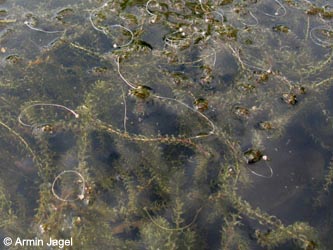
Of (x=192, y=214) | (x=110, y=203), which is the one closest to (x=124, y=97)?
(x=110, y=203)

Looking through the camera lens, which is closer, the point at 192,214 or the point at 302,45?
the point at 192,214

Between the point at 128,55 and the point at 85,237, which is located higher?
the point at 128,55

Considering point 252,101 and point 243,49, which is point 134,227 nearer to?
point 252,101

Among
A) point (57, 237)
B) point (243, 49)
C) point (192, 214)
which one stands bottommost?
point (57, 237)

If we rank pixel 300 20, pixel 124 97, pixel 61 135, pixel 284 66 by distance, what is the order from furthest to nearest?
pixel 300 20 < pixel 284 66 < pixel 124 97 < pixel 61 135

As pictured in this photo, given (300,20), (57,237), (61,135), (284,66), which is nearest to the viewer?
(57,237)

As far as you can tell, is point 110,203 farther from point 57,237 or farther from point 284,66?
point 284,66
